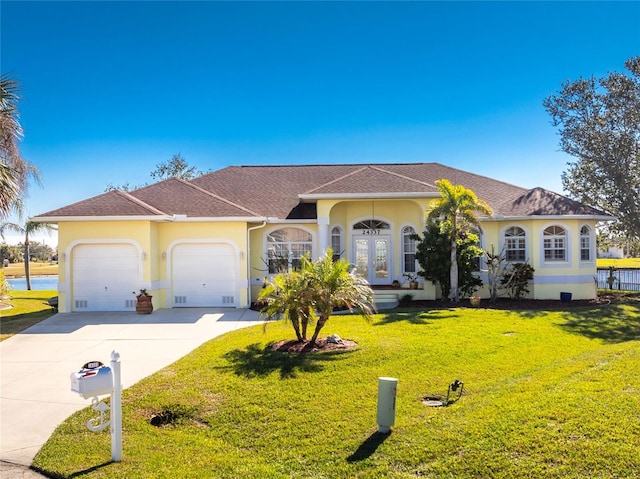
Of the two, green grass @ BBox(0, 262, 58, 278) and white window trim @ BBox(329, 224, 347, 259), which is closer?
white window trim @ BBox(329, 224, 347, 259)

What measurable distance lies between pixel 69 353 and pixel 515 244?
55.8 ft

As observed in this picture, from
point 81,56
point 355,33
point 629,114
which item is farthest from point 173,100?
point 629,114

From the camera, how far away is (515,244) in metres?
19.2

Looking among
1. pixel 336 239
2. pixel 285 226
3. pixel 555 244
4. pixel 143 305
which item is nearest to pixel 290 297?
pixel 143 305

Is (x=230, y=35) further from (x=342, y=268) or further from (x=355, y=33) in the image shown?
(x=342, y=268)

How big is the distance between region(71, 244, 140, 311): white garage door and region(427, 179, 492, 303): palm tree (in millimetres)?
11395

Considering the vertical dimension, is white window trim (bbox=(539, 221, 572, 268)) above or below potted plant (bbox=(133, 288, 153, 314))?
above

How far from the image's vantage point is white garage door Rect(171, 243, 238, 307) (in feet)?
56.9

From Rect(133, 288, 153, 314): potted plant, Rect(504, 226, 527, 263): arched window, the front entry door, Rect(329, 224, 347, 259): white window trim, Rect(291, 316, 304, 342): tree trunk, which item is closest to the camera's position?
Rect(291, 316, 304, 342): tree trunk

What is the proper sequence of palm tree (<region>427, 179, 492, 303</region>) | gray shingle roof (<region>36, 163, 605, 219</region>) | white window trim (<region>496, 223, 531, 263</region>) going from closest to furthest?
palm tree (<region>427, 179, 492, 303</region>), gray shingle roof (<region>36, 163, 605, 219</region>), white window trim (<region>496, 223, 531, 263</region>)

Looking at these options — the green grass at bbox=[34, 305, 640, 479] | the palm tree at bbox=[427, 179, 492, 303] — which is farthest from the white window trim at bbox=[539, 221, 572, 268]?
the green grass at bbox=[34, 305, 640, 479]

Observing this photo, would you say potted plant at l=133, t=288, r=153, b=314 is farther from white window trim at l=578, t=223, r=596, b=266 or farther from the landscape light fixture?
white window trim at l=578, t=223, r=596, b=266

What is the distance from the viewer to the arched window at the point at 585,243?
1900 centimetres

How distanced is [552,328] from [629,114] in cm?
1599
